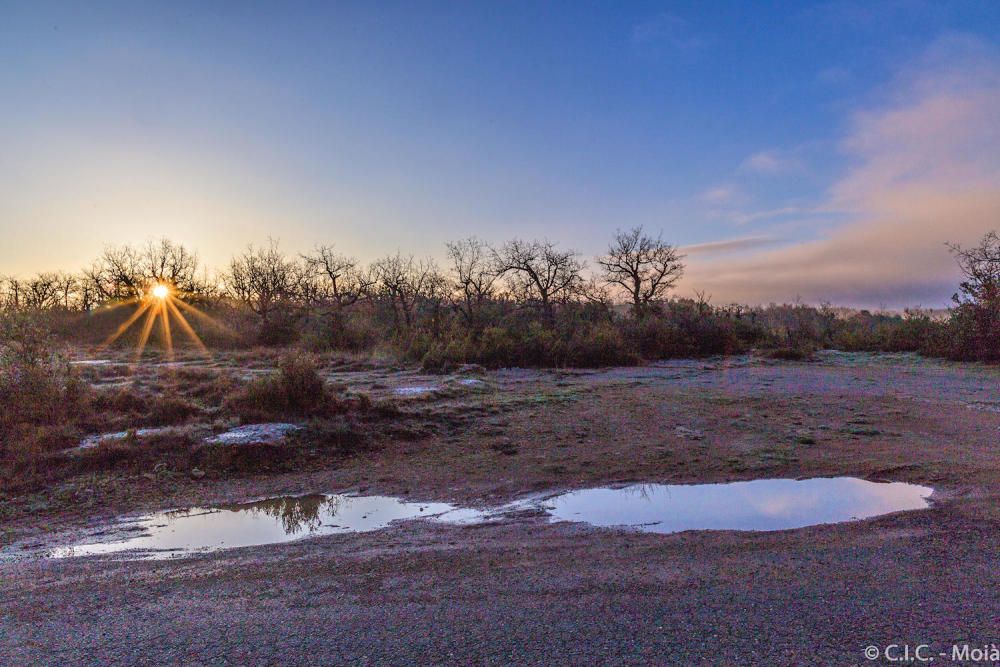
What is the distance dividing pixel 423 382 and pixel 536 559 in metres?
12.2

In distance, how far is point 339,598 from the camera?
13.7ft

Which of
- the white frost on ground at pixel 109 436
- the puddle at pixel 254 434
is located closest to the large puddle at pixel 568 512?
the puddle at pixel 254 434

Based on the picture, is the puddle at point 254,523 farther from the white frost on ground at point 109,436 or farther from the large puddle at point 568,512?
the white frost on ground at point 109,436

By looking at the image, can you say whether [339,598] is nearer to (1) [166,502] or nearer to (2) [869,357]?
(1) [166,502]

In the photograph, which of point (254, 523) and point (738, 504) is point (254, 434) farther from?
point (738, 504)

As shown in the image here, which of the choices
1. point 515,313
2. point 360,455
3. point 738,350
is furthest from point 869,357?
point 360,455

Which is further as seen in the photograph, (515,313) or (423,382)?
(515,313)

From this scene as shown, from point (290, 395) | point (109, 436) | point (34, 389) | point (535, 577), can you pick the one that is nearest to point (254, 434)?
point (290, 395)

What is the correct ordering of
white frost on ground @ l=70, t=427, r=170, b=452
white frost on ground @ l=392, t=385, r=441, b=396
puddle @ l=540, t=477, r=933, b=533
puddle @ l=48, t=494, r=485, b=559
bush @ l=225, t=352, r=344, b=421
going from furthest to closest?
white frost on ground @ l=392, t=385, r=441, b=396 < bush @ l=225, t=352, r=344, b=421 < white frost on ground @ l=70, t=427, r=170, b=452 < puddle @ l=540, t=477, r=933, b=533 < puddle @ l=48, t=494, r=485, b=559

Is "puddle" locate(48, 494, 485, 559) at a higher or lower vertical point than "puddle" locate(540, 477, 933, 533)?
lower

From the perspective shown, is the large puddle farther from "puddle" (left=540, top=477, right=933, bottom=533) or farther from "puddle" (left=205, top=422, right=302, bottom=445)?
"puddle" (left=205, top=422, right=302, bottom=445)

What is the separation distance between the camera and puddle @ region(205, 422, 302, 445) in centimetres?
913

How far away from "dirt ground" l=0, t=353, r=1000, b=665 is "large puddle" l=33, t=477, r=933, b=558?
1.02ft

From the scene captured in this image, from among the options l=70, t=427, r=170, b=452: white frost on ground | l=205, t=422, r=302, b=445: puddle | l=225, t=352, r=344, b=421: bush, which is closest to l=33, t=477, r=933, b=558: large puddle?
l=205, t=422, r=302, b=445: puddle
